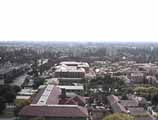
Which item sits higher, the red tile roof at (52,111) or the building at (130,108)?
the red tile roof at (52,111)

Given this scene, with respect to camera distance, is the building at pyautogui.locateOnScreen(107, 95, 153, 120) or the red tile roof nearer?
the red tile roof

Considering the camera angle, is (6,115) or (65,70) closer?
(6,115)

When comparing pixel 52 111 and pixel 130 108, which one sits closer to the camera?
pixel 52 111

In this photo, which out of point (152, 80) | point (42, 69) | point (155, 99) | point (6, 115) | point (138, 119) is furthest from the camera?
point (42, 69)

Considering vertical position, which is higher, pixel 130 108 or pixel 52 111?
pixel 52 111

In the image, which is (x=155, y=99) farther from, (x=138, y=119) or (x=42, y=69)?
(x=42, y=69)

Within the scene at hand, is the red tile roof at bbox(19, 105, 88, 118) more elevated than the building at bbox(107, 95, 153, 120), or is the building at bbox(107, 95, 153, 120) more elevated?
the red tile roof at bbox(19, 105, 88, 118)

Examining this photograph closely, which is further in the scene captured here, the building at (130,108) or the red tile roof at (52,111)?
the building at (130,108)

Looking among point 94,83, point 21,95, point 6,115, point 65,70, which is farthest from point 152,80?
point 6,115
